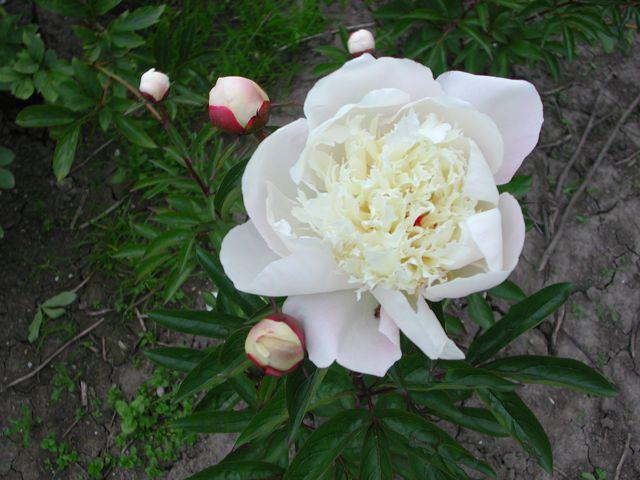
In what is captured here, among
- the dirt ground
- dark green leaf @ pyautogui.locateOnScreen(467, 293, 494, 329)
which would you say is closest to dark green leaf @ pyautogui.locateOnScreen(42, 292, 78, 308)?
the dirt ground

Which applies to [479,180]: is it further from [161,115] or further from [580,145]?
[580,145]

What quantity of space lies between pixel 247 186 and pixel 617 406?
57.9 inches

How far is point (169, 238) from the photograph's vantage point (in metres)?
1.43

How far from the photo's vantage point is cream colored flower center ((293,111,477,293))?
2.53 feet

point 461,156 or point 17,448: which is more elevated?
point 461,156

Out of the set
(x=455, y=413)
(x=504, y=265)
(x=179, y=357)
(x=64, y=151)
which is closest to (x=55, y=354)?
(x=64, y=151)

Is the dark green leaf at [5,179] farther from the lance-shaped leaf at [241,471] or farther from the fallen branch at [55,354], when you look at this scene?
the lance-shaped leaf at [241,471]

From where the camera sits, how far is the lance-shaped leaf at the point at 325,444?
37.9 inches

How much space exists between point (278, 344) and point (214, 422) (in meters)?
0.44

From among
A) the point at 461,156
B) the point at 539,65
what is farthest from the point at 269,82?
the point at 461,156

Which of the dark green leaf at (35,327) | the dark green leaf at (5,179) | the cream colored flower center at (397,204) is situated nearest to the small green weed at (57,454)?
the dark green leaf at (35,327)

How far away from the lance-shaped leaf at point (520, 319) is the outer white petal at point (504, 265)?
0.31m

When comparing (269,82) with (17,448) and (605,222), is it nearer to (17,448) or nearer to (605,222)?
(605,222)

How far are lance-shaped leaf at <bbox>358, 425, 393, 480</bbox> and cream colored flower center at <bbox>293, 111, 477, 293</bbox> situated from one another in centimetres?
36
